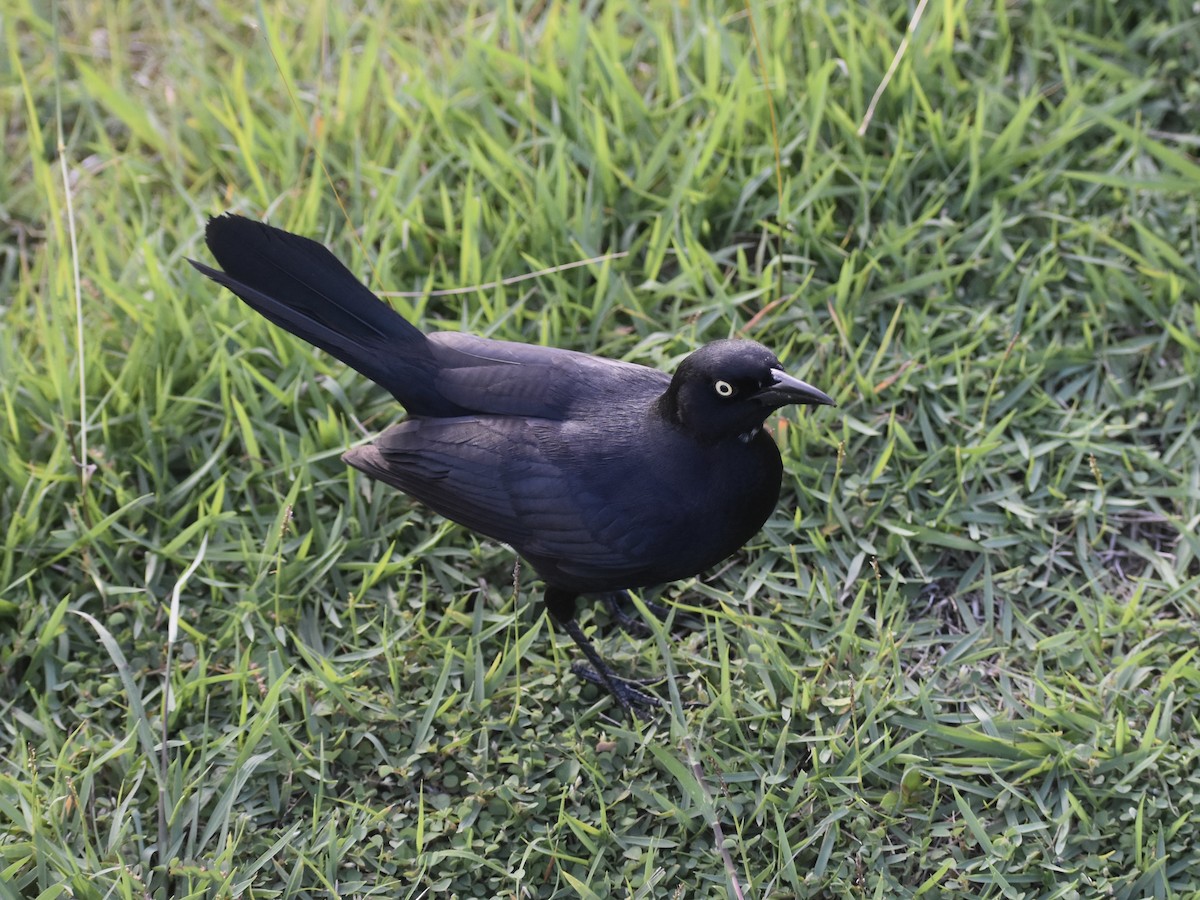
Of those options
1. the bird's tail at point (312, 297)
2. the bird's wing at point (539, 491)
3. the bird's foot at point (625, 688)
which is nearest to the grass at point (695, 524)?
the bird's foot at point (625, 688)

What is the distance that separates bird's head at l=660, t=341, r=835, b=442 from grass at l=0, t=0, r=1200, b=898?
2.26 ft

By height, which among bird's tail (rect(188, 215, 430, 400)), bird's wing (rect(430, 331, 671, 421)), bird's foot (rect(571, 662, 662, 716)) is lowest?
bird's foot (rect(571, 662, 662, 716))

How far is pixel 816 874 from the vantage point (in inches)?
119

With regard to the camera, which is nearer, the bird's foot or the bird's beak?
the bird's beak

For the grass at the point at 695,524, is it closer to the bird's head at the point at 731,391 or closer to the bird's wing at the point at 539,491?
the bird's wing at the point at 539,491

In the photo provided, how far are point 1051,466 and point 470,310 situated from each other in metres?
1.98

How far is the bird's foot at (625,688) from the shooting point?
3365 millimetres

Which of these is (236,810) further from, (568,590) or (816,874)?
(816,874)

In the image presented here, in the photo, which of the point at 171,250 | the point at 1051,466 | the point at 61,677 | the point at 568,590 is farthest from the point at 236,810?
the point at 1051,466

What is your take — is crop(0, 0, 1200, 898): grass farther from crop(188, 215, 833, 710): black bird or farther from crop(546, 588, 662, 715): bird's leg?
crop(188, 215, 833, 710): black bird

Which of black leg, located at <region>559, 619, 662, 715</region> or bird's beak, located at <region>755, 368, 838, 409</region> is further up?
bird's beak, located at <region>755, 368, 838, 409</region>

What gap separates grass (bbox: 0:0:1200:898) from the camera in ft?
10.3

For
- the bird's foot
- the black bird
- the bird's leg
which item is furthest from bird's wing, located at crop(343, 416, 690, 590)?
the bird's foot

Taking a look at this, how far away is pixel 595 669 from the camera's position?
3.46 m
